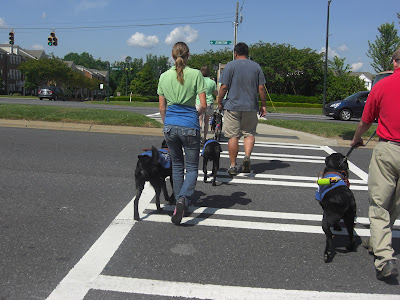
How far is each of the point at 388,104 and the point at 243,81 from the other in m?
3.65

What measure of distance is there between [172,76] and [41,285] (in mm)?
2389

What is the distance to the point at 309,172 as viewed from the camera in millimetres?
7492

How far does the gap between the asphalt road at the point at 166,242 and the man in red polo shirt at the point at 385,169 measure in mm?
261

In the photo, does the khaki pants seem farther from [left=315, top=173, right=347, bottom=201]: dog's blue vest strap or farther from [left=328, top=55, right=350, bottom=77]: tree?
[left=328, top=55, right=350, bottom=77]: tree

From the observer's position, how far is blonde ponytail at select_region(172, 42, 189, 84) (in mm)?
4167

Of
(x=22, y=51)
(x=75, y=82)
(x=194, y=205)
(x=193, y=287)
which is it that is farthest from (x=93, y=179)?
(x=22, y=51)

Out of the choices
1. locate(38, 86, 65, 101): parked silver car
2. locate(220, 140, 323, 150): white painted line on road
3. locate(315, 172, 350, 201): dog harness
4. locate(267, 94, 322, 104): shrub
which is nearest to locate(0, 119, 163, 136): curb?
locate(220, 140, 323, 150): white painted line on road

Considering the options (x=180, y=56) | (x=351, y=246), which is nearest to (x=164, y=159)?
(x=180, y=56)

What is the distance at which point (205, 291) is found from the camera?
2.97m

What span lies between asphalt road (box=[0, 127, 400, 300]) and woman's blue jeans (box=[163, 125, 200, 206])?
387 millimetres

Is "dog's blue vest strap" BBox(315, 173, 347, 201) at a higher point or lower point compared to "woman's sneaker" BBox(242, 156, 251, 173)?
higher

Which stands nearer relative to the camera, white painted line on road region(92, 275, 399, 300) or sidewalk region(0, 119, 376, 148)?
white painted line on road region(92, 275, 399, 300)

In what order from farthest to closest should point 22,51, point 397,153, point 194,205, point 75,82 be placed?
point 22,51
point 75,82
point 194,205
point 397,153

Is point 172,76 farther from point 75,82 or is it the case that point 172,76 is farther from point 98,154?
point 75,82
